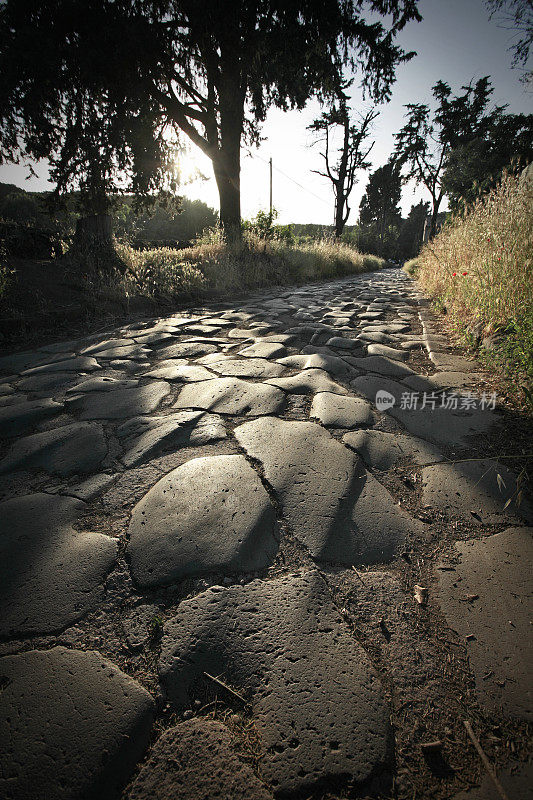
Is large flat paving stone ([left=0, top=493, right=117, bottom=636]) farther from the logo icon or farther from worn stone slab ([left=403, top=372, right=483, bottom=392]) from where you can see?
worn stone slab ([left=403, top=372, right=483, bottom=392])

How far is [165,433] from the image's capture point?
1688 millimetres

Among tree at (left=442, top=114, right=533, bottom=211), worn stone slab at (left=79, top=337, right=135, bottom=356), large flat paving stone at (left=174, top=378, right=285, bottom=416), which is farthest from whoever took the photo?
tree at (left=442, top=114, right=533, bottom=211)

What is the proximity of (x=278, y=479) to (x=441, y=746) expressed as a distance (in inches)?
32.8

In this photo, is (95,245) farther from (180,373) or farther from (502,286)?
(502,286)

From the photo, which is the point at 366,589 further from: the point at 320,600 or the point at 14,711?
the point at 14,711

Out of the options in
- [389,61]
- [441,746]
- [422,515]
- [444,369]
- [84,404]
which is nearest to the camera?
[441,746]

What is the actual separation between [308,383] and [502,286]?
1.77 meters

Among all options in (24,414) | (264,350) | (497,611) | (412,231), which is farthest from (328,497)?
(412,231)

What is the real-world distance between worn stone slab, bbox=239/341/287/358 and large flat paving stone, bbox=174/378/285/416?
1.97ft

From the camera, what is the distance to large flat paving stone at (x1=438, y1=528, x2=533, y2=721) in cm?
72

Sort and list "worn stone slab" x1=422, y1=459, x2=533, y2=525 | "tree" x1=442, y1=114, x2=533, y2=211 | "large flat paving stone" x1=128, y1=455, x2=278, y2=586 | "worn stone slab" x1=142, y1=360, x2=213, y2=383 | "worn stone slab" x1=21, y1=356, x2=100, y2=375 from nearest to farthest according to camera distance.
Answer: "large flat paving stone" x1=128, y1=455, x2=278, y2=586, "worn stone slab" x1=422, y1=459, x2=533, y2=525, "worn stone slab" x1=142, y1=360, x2=213, y2=383, "worn stone slab" x1=21, y1=356, x2=100, y2=375, "tree" x1=442, y1=114, x2=533, y2=211

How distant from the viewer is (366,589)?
3.10ft

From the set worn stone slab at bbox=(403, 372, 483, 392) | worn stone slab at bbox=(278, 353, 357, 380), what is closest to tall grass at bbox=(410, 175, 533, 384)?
worn stone slab at bbox=(403, 372, 483, 392)

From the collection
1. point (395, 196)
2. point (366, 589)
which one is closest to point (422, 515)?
point (366, 589)
